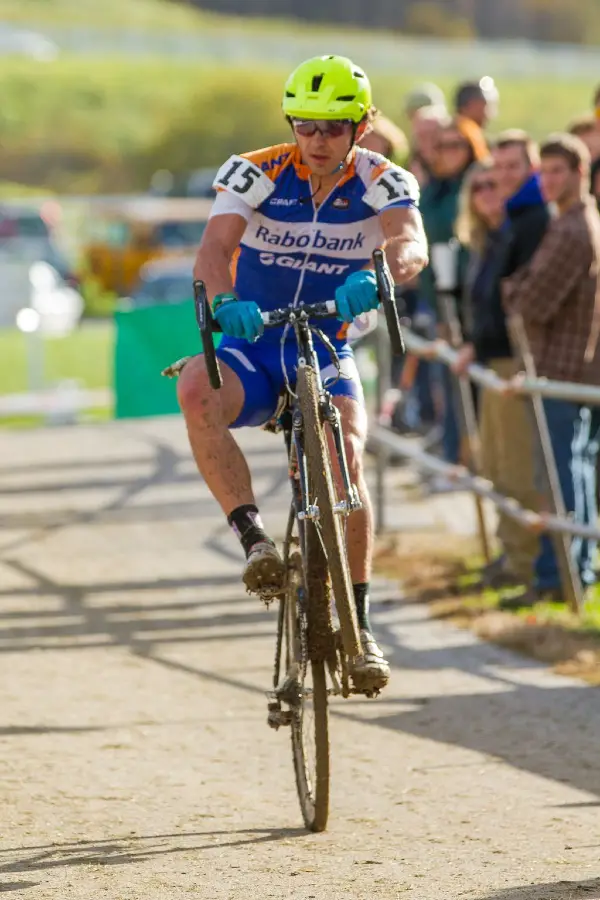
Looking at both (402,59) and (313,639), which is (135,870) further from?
(402,59)

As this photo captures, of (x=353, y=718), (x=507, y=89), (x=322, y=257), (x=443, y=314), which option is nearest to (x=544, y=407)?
(x=443, y=314)

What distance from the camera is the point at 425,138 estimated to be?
41.5 feet

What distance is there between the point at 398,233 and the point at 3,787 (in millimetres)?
2400

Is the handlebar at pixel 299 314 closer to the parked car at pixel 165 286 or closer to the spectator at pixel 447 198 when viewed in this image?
the spectator at pixel 447 198

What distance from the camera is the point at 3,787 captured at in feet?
22.4

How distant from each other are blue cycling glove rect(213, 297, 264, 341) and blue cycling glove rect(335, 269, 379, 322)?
26 centimetres

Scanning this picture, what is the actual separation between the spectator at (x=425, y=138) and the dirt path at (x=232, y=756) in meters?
2.69

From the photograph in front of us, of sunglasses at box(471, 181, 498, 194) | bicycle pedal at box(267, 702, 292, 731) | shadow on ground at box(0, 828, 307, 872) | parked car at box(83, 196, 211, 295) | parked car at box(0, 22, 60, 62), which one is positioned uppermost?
parked car at box(0, 22, 60, 62)

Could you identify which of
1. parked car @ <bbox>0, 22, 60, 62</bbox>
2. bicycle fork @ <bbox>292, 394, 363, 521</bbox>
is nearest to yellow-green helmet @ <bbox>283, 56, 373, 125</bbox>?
bicycle fork @ <bbox>292, 394, 363, 521</bbox>

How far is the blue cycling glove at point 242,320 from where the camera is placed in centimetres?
608

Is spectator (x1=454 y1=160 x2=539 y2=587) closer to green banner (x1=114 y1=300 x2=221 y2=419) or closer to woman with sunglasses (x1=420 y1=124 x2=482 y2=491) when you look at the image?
woman with sunglasses (x1=420 y1=124 x2=482 y2=491)

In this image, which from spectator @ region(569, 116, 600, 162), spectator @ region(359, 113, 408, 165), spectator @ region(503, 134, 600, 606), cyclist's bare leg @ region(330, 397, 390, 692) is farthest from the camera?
spectator @ region(359, 113, 408, 165)

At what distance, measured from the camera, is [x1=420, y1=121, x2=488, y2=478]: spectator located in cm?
1234

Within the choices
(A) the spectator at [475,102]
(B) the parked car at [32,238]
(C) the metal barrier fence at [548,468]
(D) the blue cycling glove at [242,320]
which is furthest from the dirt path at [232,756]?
(B) the parked car at [32,238]
